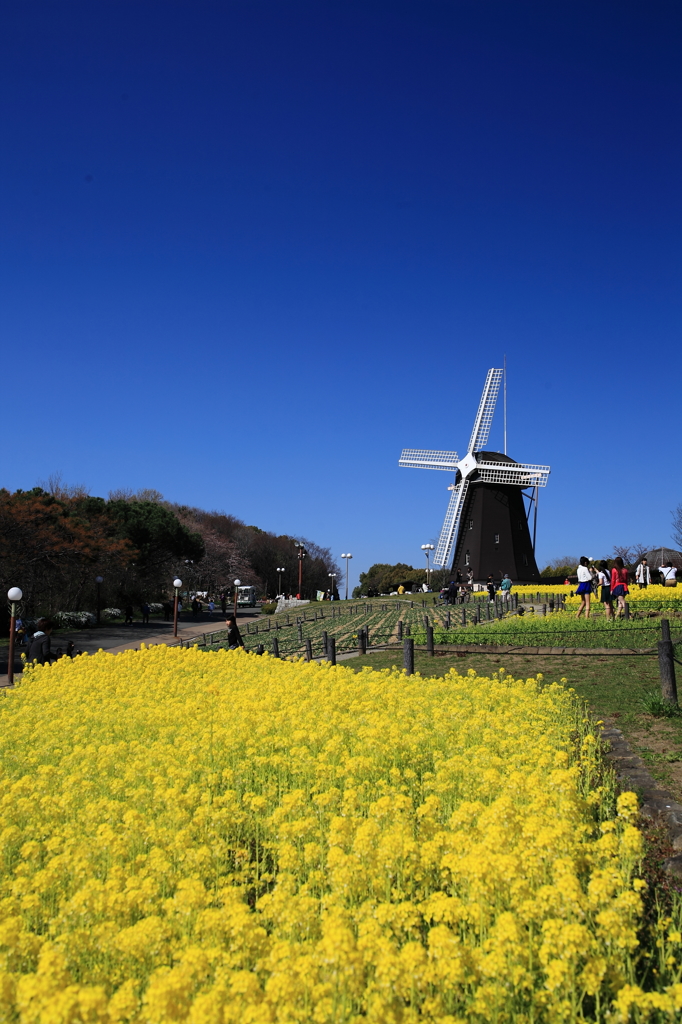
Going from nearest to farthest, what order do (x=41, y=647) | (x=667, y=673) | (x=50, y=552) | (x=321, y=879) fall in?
(x=321, y=879) < (x=667, y=673) < (x=41, y=647) < (x=50, y=552)

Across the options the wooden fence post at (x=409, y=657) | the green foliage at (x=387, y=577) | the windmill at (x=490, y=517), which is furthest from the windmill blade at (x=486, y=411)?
the wooden fence post at (x=409, y=657)

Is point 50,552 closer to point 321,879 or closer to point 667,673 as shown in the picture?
point 667,673

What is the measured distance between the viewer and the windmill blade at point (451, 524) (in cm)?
4675

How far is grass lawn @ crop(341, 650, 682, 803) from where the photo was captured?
6.97 meters

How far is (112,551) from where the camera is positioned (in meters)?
40.2

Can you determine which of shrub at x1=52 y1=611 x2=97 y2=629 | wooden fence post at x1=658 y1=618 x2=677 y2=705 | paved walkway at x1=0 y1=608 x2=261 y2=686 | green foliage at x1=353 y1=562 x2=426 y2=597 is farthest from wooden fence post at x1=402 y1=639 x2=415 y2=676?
green foliage at x1=353 y1=562 x2=426 y2=597

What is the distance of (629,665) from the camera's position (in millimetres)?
12148

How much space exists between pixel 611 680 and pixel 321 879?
8.68 metres

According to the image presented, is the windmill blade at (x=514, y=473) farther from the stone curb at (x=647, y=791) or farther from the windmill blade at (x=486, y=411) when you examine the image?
the stone curb at (x=647, y=791)

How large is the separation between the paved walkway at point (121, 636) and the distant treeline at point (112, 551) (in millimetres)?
3169

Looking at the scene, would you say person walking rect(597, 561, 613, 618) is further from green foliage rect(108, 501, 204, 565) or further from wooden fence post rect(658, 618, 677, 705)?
green foliage rect(108, 501, 204, 565)

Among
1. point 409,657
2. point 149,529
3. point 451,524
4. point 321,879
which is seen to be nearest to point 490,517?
point 451,524

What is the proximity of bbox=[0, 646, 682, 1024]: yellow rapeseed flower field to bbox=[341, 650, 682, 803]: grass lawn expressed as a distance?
0.79m

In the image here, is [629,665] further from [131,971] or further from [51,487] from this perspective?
[51,487]
